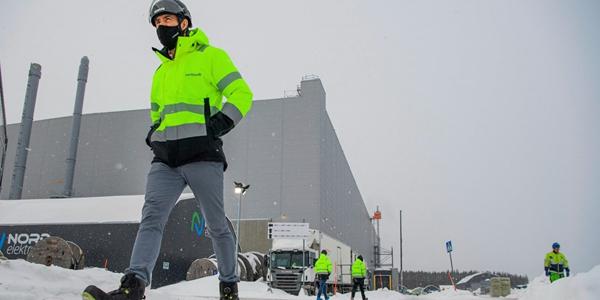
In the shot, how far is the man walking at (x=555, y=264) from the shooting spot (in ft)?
39.7

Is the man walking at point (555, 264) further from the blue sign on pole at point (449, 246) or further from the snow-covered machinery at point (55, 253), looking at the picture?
Answer: the snow-covered machinery at point (55, 253)

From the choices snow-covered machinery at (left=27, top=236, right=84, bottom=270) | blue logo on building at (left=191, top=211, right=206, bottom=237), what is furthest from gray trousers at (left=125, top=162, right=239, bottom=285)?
blue logo on building at (left=191, top=211, right=206, bottom=237)

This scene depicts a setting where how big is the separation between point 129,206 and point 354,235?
143 feet

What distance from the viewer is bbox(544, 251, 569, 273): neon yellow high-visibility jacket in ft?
39.8

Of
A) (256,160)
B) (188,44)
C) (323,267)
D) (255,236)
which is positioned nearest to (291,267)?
(323,267)

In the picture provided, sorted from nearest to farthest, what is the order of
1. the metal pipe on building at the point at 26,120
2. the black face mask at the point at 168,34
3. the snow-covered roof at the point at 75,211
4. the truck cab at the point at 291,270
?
the black face mask at the point at 168,34 < the snow-covered roof at the point at 75,211 < the truck cab at the point at 291,270 < the metal pipe on building at the point at 26,120

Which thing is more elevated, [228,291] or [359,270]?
[228,291]

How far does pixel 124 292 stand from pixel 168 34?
1.77 metres

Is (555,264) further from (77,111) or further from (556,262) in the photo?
(77,111)

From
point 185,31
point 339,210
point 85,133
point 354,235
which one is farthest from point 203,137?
point 354,235

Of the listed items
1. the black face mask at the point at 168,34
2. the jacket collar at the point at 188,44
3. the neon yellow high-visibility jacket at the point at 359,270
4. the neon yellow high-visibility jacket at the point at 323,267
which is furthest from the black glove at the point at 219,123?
the neon yellow high-visibility jacket at the point at 359,270

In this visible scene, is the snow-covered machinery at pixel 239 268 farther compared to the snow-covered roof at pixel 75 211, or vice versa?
the snow-covered machinery at pixel 239 268

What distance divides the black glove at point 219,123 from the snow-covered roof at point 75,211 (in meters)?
16.8

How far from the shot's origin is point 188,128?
9.79 ft
